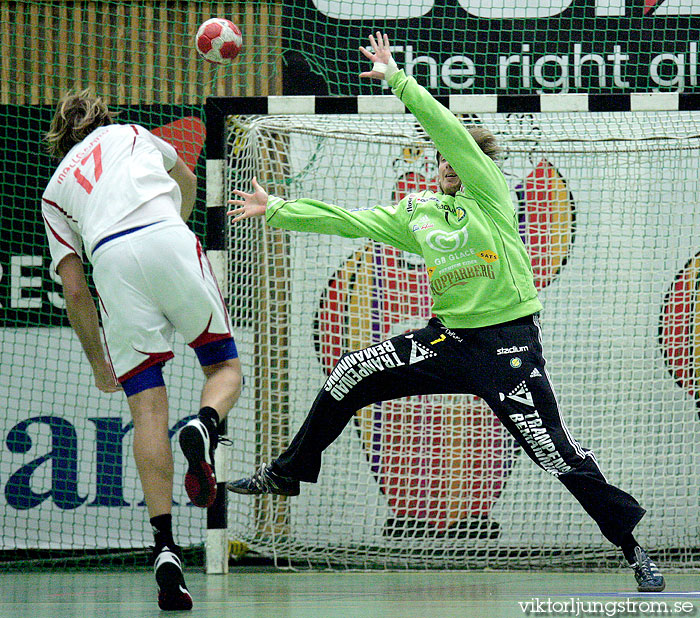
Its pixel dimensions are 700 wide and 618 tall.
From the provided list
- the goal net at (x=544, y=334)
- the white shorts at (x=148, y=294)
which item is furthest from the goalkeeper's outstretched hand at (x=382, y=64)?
→ the goal net at (x=544, y=334)

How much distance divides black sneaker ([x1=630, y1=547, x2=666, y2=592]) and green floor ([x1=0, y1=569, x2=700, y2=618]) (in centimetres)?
4

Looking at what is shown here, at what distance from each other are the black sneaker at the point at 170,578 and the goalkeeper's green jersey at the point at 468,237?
144 centimetres

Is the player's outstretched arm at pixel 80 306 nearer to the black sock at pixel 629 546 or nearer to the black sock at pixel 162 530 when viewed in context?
the black sock at pixel 162 530

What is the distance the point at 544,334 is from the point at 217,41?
267cm

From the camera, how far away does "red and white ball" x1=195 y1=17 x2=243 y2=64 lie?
16.7 ft

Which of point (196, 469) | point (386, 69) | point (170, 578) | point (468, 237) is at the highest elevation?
point (386, 69)

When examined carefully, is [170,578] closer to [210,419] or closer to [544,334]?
[210,419]

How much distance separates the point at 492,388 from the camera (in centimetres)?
400

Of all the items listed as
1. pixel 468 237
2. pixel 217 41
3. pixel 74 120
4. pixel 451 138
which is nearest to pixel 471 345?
pixel 468 237

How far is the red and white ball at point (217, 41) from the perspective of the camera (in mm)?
5098

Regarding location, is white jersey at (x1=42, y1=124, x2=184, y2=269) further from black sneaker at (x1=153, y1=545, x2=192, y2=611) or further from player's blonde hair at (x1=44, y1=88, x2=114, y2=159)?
black sneaker at (x1=153, y1=545, x2=192, y2=611)

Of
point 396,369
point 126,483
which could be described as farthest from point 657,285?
point 126,483

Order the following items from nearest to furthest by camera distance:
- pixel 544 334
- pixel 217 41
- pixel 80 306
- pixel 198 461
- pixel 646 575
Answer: pixel 198 461 → pixel 80 306 → pixel 646 575 → pixel 217 41 → pixel 544 334

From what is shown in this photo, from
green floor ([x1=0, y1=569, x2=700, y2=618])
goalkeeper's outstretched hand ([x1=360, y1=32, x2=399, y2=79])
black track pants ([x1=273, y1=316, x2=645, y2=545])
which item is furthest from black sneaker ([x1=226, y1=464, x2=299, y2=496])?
goalkeeper's outstretched hand ([x1=360, y1=32, x2=399, y2=79])
